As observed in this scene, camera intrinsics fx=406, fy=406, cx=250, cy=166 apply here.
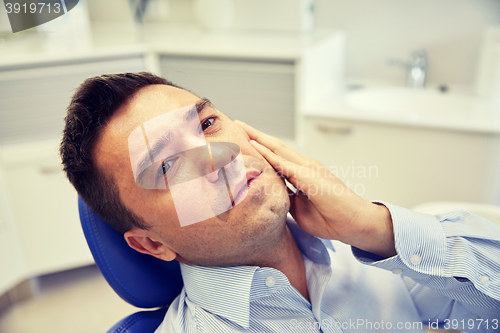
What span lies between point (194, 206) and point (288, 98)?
1.17 meters

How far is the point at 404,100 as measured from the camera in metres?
1.99

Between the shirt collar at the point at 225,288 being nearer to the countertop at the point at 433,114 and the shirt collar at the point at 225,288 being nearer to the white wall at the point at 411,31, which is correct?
the countertop at the point at 433,114

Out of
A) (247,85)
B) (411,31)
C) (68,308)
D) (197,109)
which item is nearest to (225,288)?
(197,109)

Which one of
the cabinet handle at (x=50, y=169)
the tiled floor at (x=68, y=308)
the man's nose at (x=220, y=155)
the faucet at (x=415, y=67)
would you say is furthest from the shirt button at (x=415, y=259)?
the cabinet handle at (x=50, y=169)

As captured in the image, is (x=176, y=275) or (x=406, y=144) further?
(x=406, y=144)

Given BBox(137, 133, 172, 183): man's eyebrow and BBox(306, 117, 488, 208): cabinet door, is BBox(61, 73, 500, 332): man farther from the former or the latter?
BBox(306, 117, 488, 208): cabinet door

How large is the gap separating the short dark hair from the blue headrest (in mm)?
31

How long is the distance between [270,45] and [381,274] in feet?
3.89

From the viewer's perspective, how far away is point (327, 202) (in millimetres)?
812

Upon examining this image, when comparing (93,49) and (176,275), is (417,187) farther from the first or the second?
(93,49)

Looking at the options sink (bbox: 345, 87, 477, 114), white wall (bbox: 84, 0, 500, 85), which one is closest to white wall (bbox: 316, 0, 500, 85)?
white wall (bbox: 84, 0, 500, 85)

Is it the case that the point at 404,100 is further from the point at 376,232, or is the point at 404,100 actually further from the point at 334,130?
the point at 376,232

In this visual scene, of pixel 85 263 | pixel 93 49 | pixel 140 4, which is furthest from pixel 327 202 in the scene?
pixel 140 4

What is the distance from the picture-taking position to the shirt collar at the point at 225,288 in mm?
775
